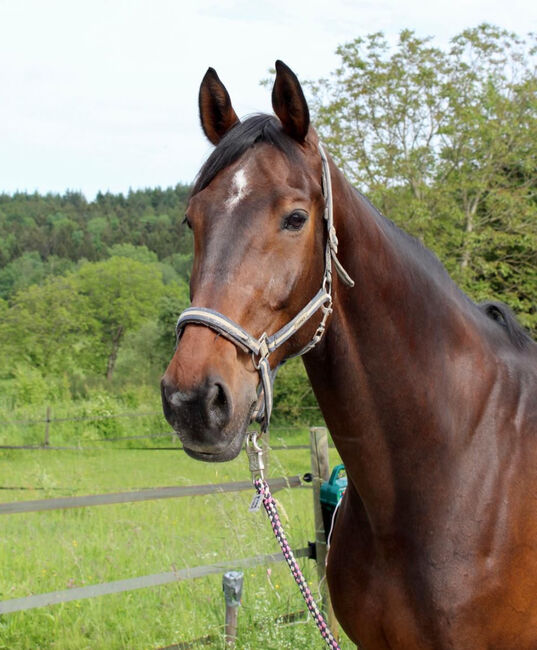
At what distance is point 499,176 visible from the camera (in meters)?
17.6

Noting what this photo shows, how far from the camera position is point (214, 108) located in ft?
7.38

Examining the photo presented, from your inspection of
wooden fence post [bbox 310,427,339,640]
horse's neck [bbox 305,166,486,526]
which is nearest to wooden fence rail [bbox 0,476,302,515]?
wooden fence post [bbox 310,427,339,640]

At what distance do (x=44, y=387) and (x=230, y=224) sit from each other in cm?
3027

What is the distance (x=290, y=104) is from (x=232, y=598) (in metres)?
3.00

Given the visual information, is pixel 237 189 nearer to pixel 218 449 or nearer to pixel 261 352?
pixel 261 352

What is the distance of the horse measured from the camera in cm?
186

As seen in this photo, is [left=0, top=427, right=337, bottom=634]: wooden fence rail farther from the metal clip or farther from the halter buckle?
the halter buckle

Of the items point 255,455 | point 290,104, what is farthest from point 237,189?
point 255,455

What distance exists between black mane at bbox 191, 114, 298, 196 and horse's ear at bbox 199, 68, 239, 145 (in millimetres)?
200

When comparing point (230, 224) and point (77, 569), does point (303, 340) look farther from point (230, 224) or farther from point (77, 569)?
point (77, 569)

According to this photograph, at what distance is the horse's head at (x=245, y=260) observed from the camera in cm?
166

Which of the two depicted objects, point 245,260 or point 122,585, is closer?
point 245,260

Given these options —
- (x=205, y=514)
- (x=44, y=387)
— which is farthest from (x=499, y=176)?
(x=44, y=387)

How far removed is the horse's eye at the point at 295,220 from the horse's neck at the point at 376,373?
0.71 ft
